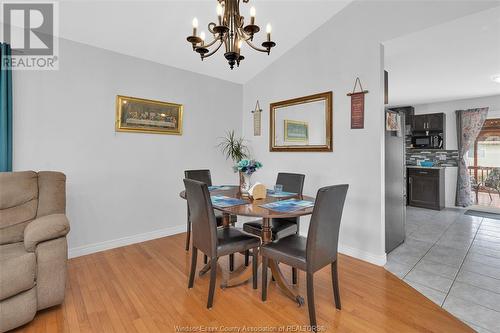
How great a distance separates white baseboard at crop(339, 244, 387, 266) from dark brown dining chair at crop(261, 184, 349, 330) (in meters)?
1.07

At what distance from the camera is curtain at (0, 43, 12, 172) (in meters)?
2.33

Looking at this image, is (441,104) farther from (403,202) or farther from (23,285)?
(23,285)

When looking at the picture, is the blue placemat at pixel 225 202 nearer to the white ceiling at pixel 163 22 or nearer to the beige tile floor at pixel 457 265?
the beige tile floor at pixel 457 265

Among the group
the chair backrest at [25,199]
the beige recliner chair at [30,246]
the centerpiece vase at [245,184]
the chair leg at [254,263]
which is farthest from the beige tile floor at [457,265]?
the chair backrest at [25,199]

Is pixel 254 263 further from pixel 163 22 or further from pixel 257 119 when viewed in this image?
pixel 163 22

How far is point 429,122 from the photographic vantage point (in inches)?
224

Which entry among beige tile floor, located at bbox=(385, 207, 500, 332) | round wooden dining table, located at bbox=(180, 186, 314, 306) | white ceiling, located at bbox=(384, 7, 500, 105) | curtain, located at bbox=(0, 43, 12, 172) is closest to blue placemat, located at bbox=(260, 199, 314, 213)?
round wooden dining table, located at bbox=(180, 186, 314, 306)

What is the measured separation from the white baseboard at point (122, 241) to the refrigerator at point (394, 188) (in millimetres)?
2804

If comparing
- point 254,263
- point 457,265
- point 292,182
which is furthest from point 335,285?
point 457,265

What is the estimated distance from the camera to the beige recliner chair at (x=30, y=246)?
5.29 ft

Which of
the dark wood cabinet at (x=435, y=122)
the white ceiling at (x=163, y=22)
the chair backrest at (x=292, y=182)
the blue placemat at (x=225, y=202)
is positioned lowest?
the blue placemat at (x=225, y=202)

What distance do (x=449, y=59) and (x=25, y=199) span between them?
5.05 metres

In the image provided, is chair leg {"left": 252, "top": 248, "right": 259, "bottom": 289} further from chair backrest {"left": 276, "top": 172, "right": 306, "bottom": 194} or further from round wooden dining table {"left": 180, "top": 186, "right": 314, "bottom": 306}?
chair backrest {"left": 276, "top": 172, "right": 306, "bottom": 194}

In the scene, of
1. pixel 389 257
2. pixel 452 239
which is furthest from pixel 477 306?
pixel 452 239
